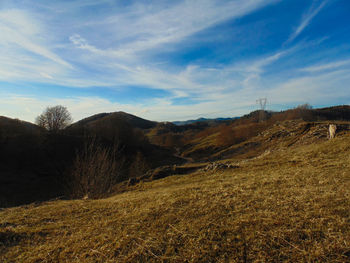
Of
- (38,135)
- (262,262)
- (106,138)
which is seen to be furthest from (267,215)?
(106,138)

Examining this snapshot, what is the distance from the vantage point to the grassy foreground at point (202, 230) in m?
2.94

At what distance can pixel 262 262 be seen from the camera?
106 inches

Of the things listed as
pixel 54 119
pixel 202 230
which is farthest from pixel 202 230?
pixel 54 119

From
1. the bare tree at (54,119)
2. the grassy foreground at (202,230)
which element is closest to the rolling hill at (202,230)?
the grassy foreground at (202,230)

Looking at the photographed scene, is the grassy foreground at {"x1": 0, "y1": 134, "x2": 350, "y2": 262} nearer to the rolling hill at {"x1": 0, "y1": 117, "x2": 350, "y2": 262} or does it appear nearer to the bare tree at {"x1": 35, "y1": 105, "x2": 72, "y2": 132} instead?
the rolling hill at {"x1": 0, "y1": 117, "x2": 350, "y2": 262}

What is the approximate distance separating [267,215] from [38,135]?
5033 cm

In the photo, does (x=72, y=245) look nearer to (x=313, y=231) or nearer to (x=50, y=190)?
(x=313, y=231)

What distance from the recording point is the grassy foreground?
2.94m

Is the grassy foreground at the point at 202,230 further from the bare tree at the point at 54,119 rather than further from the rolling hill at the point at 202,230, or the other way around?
the bare tree at the point at 54,119

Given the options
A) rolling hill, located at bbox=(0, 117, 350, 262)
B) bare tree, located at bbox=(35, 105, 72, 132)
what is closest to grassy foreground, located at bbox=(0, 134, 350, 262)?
rolling hill, located at bbox=(0, 117, 350, 262)

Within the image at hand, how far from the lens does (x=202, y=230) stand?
3.64 m

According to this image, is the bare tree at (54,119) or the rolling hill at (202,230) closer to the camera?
the rolling hill at (202,230)

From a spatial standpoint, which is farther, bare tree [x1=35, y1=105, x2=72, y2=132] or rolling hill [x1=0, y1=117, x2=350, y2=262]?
bare tree [x1=35, y1=105, x2=72, y2=132]

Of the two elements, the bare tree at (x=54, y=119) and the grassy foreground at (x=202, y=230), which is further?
the bare tree at (x=54, y=119)
